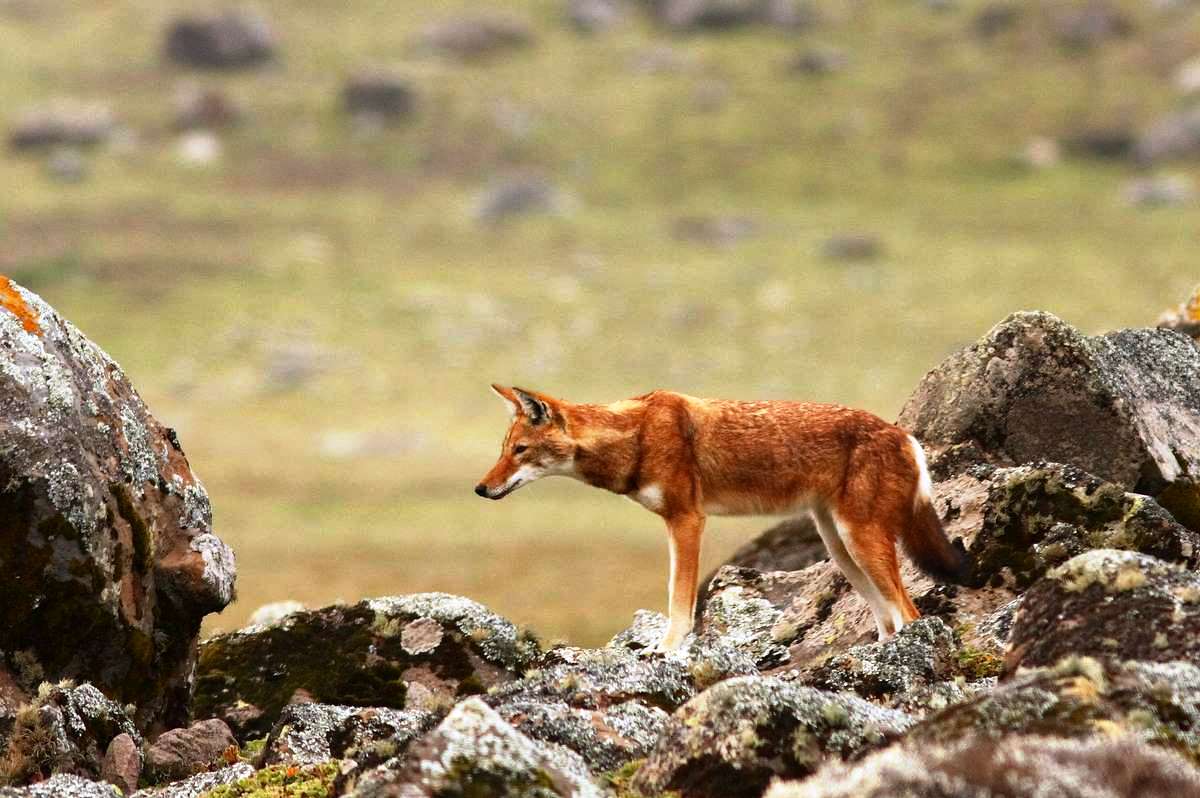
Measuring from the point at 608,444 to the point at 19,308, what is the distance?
17.0ft

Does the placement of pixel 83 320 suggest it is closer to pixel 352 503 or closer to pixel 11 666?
pixel 352 503

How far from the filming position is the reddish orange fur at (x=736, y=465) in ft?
44.2

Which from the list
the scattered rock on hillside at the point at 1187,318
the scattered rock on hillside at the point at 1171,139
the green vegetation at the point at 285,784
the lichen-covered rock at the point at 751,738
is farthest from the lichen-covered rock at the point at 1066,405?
the scattered rock on hillside at the point at 1171,139

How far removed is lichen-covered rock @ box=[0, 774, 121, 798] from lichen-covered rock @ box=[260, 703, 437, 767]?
1158 mm

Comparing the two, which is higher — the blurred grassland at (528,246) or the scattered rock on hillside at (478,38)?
the scattered rock on hillside at (478,38)

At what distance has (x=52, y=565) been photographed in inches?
454

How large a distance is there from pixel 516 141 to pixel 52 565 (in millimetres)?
115237

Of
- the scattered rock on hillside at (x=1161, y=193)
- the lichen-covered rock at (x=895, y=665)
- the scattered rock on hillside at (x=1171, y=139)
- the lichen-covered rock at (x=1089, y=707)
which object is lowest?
the lichen-covered rock at (x=1089, y=707)

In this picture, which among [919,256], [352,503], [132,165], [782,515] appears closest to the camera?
[782,515]

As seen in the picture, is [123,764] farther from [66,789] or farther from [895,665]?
[895,665]

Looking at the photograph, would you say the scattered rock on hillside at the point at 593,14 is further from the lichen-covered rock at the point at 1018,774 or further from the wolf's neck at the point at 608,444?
the lichen-covered rock at the point at 1018,774

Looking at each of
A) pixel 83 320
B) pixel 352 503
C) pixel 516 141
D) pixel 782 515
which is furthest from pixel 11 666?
pixel 516 141

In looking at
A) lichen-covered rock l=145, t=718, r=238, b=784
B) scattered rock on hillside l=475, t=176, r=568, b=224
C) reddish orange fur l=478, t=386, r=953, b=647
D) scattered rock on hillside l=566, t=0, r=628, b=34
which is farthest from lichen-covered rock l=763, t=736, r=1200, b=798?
scattered rock on hillside l=566, t=0, r=628, b=34

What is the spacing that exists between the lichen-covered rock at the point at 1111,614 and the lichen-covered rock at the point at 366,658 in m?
5.29
